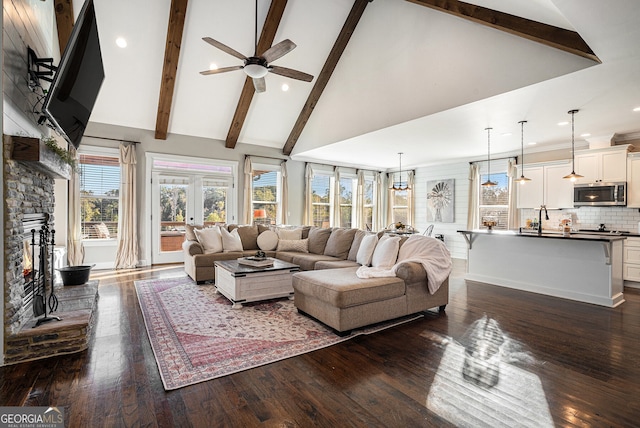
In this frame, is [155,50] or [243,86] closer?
[155,50]

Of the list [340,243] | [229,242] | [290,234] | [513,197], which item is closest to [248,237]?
[229,242]

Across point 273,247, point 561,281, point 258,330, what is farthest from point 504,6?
point 273,247

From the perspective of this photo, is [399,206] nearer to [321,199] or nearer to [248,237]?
[321,199]

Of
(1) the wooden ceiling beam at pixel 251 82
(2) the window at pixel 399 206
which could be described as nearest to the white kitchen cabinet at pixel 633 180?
(2) the window at pixel 399 206

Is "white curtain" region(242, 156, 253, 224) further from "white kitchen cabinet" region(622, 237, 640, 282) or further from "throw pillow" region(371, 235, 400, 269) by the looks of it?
"white kitchen cabinet" region(622, 237, 640, 282)

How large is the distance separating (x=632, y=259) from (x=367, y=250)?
4854mm

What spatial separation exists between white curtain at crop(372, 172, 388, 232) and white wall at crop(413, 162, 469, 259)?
4.48 feet

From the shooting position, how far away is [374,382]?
2207 mm

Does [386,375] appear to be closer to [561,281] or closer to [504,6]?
[561,281]

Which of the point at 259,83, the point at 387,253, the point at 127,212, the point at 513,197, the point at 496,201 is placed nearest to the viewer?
the point at 387,253

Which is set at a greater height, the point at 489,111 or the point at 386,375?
the point at 489,111

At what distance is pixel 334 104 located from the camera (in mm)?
7016

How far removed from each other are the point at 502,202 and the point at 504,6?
17.7ft

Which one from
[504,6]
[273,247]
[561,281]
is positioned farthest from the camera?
[273,247]
